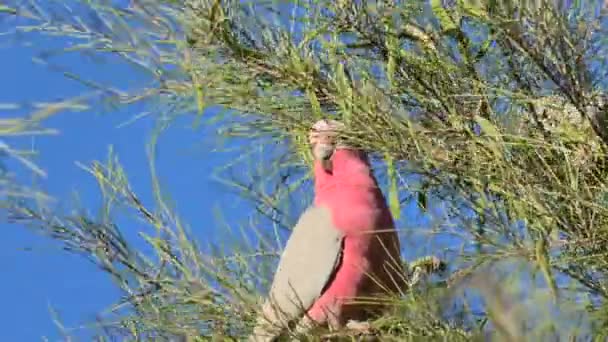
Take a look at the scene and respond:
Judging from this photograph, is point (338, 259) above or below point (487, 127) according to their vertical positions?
below

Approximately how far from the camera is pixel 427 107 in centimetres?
92

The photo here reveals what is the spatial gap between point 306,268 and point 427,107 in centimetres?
18

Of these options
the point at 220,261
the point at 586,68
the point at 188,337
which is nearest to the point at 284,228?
the point at 220,261

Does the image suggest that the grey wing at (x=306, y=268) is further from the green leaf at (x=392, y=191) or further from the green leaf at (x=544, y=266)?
the green leaf at (x=544, y=266)

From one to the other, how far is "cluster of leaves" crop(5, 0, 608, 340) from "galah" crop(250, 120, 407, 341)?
0.8 inches

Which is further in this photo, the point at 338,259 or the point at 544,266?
the point at 338,259

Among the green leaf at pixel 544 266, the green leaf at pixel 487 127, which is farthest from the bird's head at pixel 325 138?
the green leaf at pixel 544 266

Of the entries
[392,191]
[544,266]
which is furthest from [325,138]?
[544,266]

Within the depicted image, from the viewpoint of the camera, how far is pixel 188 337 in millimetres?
857

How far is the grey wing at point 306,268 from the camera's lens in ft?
2.80

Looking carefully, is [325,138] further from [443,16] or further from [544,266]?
[544,266]

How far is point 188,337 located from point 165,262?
160 mm

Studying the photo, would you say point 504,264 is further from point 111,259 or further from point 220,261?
point 111,259

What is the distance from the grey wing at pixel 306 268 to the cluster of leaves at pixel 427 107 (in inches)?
1.5
